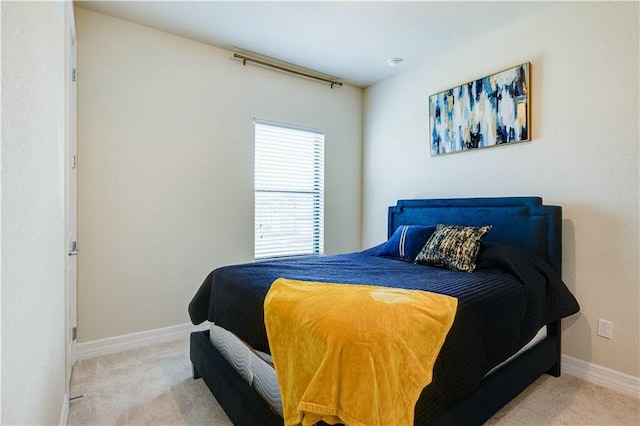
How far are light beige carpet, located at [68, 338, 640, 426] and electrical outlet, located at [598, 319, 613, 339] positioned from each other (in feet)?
A: 1.17

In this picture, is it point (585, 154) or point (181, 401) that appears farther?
point (585, 154)

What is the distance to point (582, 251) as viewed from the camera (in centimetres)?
235

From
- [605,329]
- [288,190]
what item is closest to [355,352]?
[605,329]

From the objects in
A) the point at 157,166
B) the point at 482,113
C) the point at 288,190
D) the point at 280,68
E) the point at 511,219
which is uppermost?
the point at 280,68

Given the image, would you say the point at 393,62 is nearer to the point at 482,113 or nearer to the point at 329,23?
the point at 329,23

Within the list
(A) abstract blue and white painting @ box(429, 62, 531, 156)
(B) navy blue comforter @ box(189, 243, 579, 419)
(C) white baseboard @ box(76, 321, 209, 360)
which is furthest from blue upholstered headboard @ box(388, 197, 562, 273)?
(C) white baseboard @ box(76, 321, 209, 360)

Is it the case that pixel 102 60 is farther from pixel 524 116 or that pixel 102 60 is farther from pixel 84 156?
pixel 524 116

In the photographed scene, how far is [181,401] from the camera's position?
1.97m

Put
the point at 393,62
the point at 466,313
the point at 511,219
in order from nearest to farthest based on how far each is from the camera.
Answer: the point at 466,313 < the point at 511,219 < the point at 393,62

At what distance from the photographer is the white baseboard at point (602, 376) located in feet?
6.93

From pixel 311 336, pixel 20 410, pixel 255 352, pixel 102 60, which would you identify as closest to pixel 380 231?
pixel 255 352

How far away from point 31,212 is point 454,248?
2.36 metres

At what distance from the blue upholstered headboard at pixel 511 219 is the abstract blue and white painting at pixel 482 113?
0.54m

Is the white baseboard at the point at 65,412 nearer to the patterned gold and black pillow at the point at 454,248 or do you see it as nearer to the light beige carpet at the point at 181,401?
the light beige carpet at the point at 181,401
